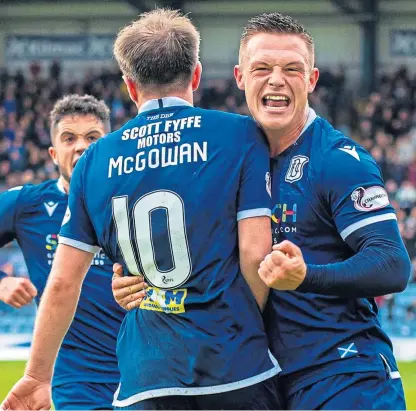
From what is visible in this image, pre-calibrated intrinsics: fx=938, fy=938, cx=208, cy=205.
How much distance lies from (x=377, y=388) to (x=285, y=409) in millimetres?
343

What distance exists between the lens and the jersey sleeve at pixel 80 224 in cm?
352

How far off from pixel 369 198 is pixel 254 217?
403 millimetres

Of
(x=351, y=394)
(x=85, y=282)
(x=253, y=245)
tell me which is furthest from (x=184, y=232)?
(x=85, y=282)

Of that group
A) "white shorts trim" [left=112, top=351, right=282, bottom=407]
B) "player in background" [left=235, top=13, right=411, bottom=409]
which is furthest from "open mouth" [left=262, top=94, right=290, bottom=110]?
"white shorts trim" [left=112, top=351, right=282, bottom=407]

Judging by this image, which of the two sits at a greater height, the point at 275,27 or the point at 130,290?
the point at 275,27

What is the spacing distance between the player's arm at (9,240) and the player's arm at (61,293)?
1320mm

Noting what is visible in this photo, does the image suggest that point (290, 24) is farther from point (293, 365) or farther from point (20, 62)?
point (20, 62)

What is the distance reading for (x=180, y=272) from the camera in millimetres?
3262

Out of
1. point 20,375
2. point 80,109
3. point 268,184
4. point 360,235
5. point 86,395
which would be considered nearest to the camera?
point 360,235

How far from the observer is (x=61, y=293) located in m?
3.52

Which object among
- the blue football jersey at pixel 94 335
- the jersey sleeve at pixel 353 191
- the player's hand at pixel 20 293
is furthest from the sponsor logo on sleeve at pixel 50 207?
the jersey sleeve at pixel 353 191

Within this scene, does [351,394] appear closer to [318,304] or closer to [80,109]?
[318,304]

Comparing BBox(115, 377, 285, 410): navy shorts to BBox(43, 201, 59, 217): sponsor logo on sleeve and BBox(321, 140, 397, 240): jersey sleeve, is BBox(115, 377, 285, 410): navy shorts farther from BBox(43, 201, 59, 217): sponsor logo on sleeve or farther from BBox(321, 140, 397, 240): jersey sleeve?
BBox(43, 201, 59, 217): sponsor logo on sleeve

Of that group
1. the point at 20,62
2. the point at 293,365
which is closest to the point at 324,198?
the point at 293,365
